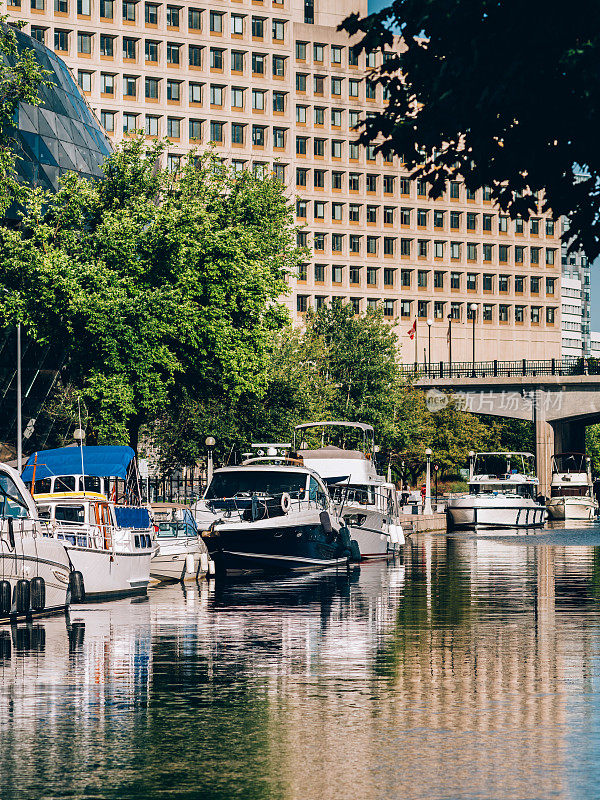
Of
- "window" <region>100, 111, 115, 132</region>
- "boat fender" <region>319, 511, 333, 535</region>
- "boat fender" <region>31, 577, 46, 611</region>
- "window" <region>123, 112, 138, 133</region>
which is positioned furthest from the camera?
"window" <region>123, 112, 138, 133</region>

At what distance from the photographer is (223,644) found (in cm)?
1862

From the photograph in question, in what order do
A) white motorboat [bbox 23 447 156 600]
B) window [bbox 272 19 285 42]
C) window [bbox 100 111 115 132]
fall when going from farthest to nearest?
window [bbox 272 19 285 42] → window [bbox 100 111 115 132] → white motorboat [bbox 23 447 156 600]

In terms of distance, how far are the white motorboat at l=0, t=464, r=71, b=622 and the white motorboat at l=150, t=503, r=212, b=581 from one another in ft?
30.8

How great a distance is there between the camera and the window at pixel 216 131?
132750mm

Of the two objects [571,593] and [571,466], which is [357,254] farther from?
[571,593]

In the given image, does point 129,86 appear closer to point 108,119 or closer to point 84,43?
point 108,119

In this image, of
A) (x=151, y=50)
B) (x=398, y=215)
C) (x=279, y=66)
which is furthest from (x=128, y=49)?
(x=398, y=215)

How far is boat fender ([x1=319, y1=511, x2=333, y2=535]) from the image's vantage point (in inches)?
1475

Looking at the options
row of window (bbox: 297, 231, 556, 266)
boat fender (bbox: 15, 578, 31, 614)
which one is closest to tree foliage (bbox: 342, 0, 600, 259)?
boat fender (bbox: 15, 578, 31, 614)

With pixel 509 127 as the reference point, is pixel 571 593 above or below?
below

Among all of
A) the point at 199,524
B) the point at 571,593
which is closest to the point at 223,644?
the point at 571,593

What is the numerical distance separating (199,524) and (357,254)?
109m

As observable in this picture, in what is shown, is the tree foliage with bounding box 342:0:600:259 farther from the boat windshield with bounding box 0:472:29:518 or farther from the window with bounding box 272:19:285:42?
the window with bounding box 272:19:285:42

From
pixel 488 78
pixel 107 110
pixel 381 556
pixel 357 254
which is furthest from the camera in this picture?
pixel 357 254
